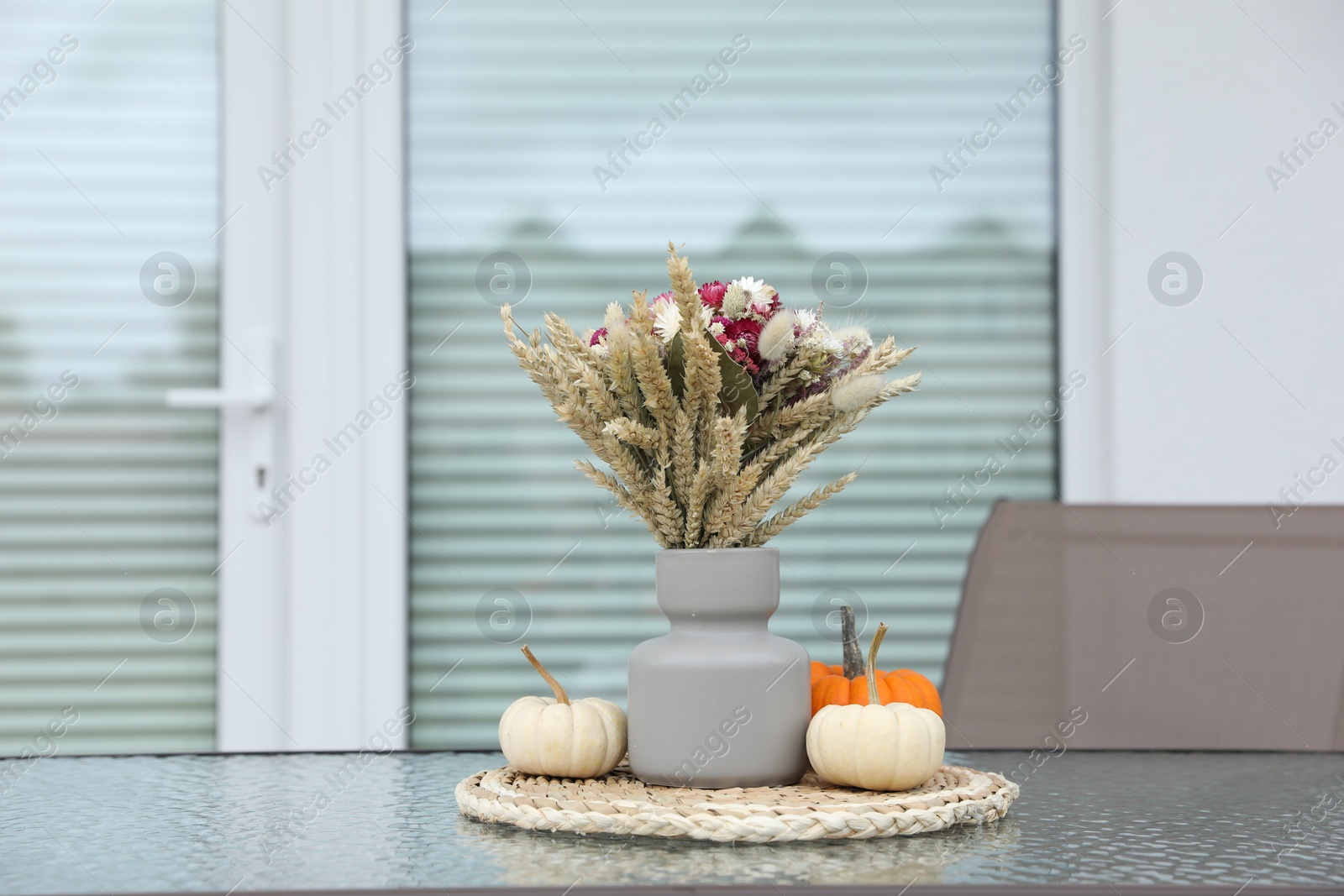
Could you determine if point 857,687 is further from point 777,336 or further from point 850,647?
point 777,336

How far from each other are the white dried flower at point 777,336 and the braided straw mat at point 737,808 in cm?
30

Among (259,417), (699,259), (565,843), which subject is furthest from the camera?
(699,259)

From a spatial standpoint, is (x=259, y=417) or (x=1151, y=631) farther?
(x=259, y=417)

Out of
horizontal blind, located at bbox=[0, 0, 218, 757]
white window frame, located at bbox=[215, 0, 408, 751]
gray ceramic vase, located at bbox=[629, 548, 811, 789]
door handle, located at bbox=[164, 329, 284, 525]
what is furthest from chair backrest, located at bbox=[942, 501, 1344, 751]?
horizontal blind, located at bbox=[0, 0, 218, 757]

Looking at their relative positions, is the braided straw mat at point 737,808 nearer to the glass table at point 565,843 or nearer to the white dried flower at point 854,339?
the glass table at point 565,843

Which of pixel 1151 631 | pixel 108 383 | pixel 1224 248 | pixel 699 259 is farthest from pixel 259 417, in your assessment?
pixel 1224 248

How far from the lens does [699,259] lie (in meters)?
2.08

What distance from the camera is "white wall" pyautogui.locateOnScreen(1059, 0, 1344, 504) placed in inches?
77.0

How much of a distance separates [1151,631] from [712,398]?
2.84 feet

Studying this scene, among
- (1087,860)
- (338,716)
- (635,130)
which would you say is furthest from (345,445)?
(1087,860)

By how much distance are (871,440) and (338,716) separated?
107cm

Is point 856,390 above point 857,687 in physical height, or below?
above

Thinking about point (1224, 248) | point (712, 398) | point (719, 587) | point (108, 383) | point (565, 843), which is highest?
point (1224, 248)

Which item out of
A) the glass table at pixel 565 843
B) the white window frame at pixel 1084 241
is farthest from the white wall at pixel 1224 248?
the glass table at pixel 565 843
